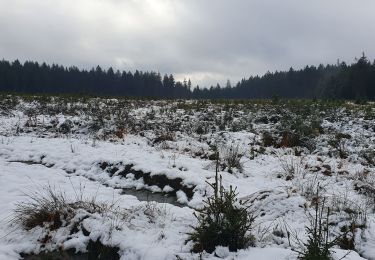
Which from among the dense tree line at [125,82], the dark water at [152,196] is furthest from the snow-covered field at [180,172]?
the dense tree line at [125,82]

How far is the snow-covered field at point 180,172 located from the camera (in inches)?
192

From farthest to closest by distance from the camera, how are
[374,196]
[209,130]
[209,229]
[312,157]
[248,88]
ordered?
[248,88]
[209,130]
[312,157]
[374,196]
[209,229]

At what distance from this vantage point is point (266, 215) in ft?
A: 18.5

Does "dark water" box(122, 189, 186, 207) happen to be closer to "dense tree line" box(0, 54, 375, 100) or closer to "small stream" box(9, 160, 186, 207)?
"small stream" box(9, 160, 186, 207)

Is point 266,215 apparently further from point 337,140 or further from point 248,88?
point 248,88

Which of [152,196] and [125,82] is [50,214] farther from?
[125,82]

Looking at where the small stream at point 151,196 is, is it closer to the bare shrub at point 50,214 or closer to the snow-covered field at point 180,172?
the snow-covered field at point 180,172

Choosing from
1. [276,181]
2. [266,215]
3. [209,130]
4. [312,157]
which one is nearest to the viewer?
[266,215]

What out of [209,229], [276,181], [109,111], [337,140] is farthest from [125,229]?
[109,111]

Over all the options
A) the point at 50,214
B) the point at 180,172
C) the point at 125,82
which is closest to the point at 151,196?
the point at 180,172

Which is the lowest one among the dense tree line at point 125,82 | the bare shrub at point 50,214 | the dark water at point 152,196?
the dark water at point 152,196

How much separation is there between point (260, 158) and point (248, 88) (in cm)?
11494

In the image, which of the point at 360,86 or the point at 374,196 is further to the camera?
the point at 360,86

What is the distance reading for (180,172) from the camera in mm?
7992
